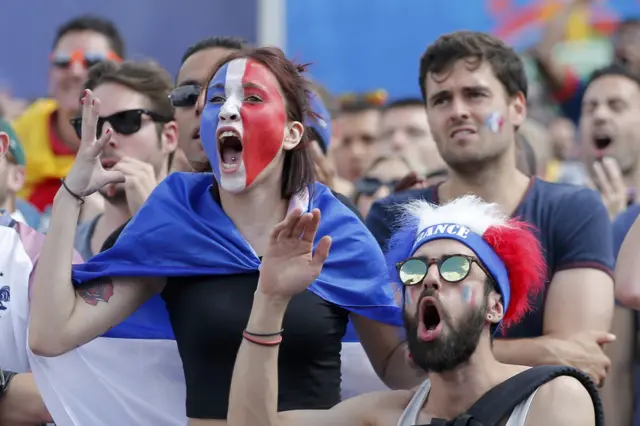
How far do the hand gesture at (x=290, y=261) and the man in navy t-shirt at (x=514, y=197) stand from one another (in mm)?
1041

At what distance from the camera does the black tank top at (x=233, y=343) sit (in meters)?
3.76

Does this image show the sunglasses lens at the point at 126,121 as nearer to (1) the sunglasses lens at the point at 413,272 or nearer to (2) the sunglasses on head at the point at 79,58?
(1) the sunglasses lens at the point at 413,272

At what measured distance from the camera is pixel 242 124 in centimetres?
397

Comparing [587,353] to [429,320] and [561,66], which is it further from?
[561,66]

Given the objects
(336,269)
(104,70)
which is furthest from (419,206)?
(104,70)

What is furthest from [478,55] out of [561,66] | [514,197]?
[561,66]

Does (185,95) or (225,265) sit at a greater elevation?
(185,95)

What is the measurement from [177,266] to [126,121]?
112cm

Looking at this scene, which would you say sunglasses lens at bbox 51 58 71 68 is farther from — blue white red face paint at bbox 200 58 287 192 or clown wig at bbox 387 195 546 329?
clown wig at bbox 387 195 546 329

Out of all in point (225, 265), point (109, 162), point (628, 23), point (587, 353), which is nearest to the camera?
point (225, 265)

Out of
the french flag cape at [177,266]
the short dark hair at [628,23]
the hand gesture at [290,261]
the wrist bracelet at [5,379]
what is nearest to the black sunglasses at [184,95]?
the french flag cape at [177,266]

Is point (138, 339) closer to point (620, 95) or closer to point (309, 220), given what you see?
point (309, 220)

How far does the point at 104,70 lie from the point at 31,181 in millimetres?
1609

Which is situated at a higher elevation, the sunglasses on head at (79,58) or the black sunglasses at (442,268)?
the sunglasses on head at (79,58)
